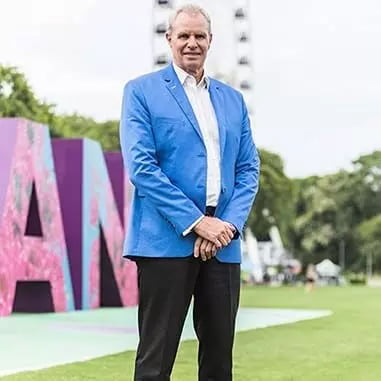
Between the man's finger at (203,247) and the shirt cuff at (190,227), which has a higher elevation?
the shirt cuff at (190,227)

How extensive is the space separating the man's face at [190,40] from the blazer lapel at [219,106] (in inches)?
5.2

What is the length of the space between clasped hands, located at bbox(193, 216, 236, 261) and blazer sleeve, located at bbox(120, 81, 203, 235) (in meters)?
0.04

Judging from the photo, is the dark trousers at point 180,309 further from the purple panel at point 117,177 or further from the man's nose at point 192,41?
the purple panel at point 117,177

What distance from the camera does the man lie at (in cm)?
385

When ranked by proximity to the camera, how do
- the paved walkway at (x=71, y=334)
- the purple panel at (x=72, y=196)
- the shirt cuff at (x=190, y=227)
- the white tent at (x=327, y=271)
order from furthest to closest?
the white tent at (x=327, y=271), the purple panel at (x=72, y=196), the paved walkway at (x=71, y=334), the shirt cuff at (x=190, y=227)

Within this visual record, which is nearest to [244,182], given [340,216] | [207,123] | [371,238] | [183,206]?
[207,123]

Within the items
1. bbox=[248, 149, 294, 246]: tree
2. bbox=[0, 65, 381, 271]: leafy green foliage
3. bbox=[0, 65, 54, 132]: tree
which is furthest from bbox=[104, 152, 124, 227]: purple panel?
bbox=[0, 65, 381, 271]: leafy green foliage

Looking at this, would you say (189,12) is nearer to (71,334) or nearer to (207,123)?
(207,123)

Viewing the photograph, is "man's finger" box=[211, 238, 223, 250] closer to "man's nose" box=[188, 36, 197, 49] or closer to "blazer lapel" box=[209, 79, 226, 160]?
"blazer lapel" box=[209, 79, 226, 160]

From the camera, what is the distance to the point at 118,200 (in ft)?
73.9

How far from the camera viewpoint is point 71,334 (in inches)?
523

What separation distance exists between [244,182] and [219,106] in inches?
12.5

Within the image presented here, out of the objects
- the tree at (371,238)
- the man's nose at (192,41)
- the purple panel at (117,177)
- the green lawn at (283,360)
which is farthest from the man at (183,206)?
the tree at (371,238)

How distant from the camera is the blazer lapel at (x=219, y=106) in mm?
4027
